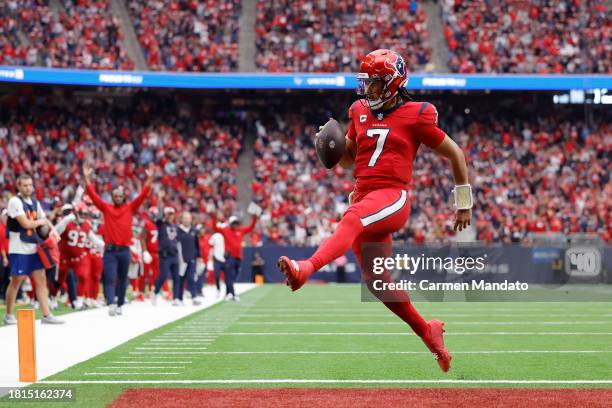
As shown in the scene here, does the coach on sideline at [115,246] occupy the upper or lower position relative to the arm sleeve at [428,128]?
lower

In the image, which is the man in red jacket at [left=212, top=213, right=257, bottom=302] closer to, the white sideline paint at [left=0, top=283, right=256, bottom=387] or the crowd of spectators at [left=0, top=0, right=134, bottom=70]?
the white sideline paint at [left=0, top=283, right=256, bottom=387]

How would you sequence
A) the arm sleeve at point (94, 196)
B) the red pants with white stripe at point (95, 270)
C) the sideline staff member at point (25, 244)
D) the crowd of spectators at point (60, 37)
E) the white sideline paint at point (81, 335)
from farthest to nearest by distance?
1. the crowd of spectators at point (60, 37)
2. the red pants with white stripe at point (95, 270)
3. the arm sleeve at point (94, 196)
4. the sideline staff member at point (25, 244)
5. the white sideline paint at point (81, 335)

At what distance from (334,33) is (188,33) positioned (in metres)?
4.80

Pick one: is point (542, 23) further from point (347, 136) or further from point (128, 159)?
point (347, 136)

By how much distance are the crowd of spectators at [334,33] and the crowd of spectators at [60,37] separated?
15.5 feet

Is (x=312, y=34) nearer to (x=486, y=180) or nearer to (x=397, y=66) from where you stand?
(x=486, y=180)

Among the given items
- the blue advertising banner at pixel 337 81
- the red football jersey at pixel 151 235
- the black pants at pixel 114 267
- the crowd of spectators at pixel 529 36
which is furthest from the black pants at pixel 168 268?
the crowd of spectators at pixel 529 36

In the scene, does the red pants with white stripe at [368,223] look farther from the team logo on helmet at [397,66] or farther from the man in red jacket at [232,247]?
the man in red jacket at [232,247]

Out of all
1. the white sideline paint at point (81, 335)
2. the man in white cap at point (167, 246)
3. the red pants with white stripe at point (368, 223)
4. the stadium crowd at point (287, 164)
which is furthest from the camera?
the stadium crowd at point (287, 164)

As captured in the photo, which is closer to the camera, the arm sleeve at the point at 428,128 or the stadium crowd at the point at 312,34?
the arm sleeve at the point at 428,128

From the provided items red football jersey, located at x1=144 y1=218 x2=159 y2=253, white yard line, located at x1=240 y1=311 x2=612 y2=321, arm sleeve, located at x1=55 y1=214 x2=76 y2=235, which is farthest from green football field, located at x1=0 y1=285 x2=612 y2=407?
red football jersey, located at x1=144 y1=218 x2=159 y2=253

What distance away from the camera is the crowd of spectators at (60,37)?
28172 millimetres

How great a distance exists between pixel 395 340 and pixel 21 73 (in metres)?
20.4

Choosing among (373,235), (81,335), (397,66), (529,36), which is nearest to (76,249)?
(81,335)
